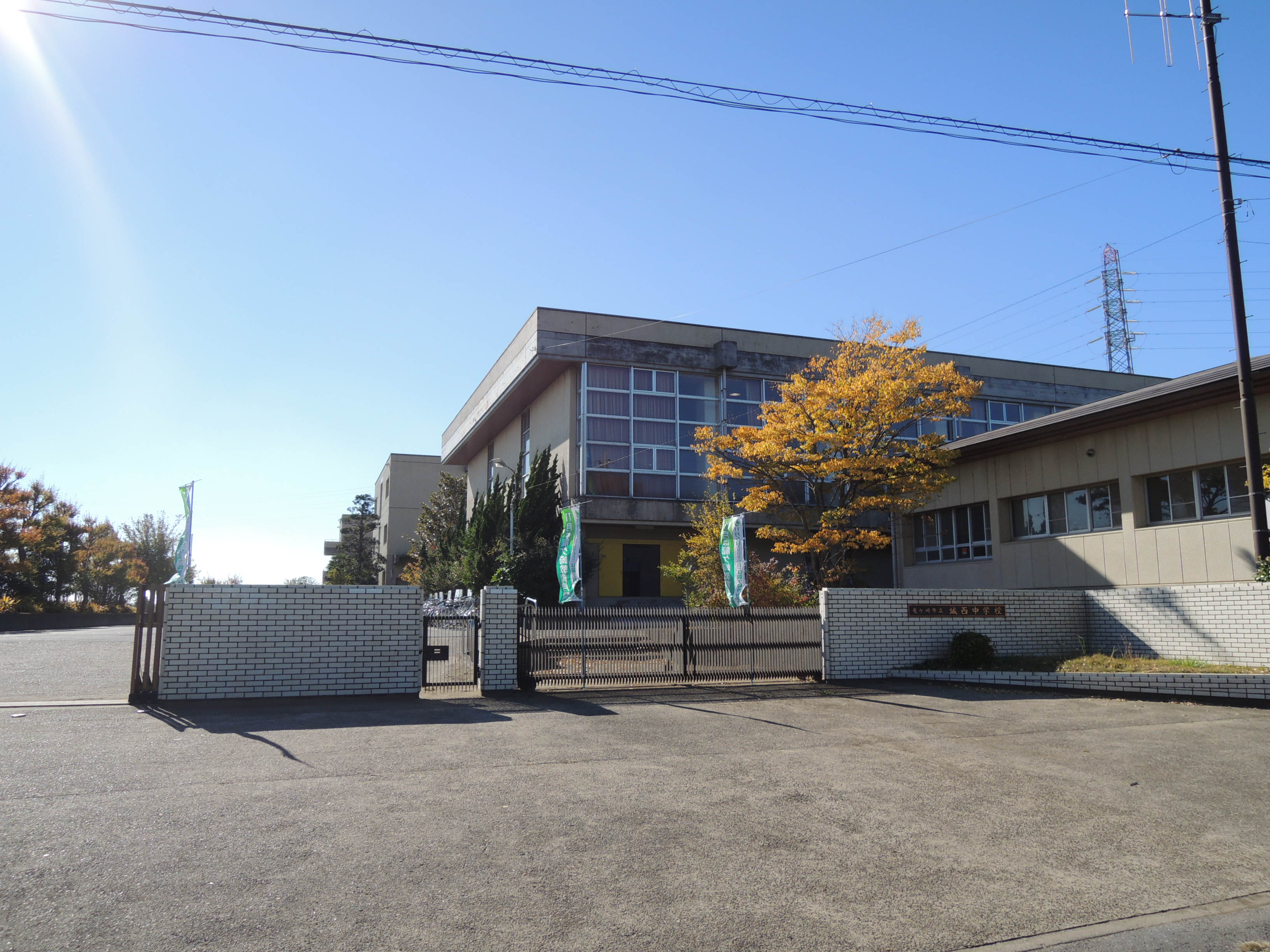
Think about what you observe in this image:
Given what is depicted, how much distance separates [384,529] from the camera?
76.2 meters

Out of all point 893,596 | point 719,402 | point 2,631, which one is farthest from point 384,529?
point 893,596

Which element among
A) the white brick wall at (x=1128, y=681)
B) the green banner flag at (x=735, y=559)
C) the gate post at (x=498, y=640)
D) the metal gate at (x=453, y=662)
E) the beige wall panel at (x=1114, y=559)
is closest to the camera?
the white brick wall at (x=1128, y=681)

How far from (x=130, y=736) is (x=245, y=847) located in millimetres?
4304

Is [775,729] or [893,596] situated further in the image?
[893,596]

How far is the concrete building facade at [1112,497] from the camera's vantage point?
1656cm

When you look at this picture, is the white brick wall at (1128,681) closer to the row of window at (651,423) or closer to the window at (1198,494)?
the window at (1198,494)

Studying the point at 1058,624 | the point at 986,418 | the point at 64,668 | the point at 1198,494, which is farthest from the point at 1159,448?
the point at 986,418

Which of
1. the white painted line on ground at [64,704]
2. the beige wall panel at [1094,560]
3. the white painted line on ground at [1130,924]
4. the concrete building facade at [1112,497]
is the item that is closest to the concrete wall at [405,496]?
the concrete building facade at [1112,497]

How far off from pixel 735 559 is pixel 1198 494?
1026cm

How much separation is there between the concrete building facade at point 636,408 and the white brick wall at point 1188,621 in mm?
16239

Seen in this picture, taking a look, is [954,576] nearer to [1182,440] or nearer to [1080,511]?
[1080,511]

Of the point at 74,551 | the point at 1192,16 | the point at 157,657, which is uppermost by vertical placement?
the point at 1192,16

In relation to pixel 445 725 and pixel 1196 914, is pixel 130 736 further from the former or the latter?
pixel 1196 914

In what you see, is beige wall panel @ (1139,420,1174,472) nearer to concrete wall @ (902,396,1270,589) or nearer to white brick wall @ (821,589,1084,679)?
concrete wall @ (902,396,1270,589)
